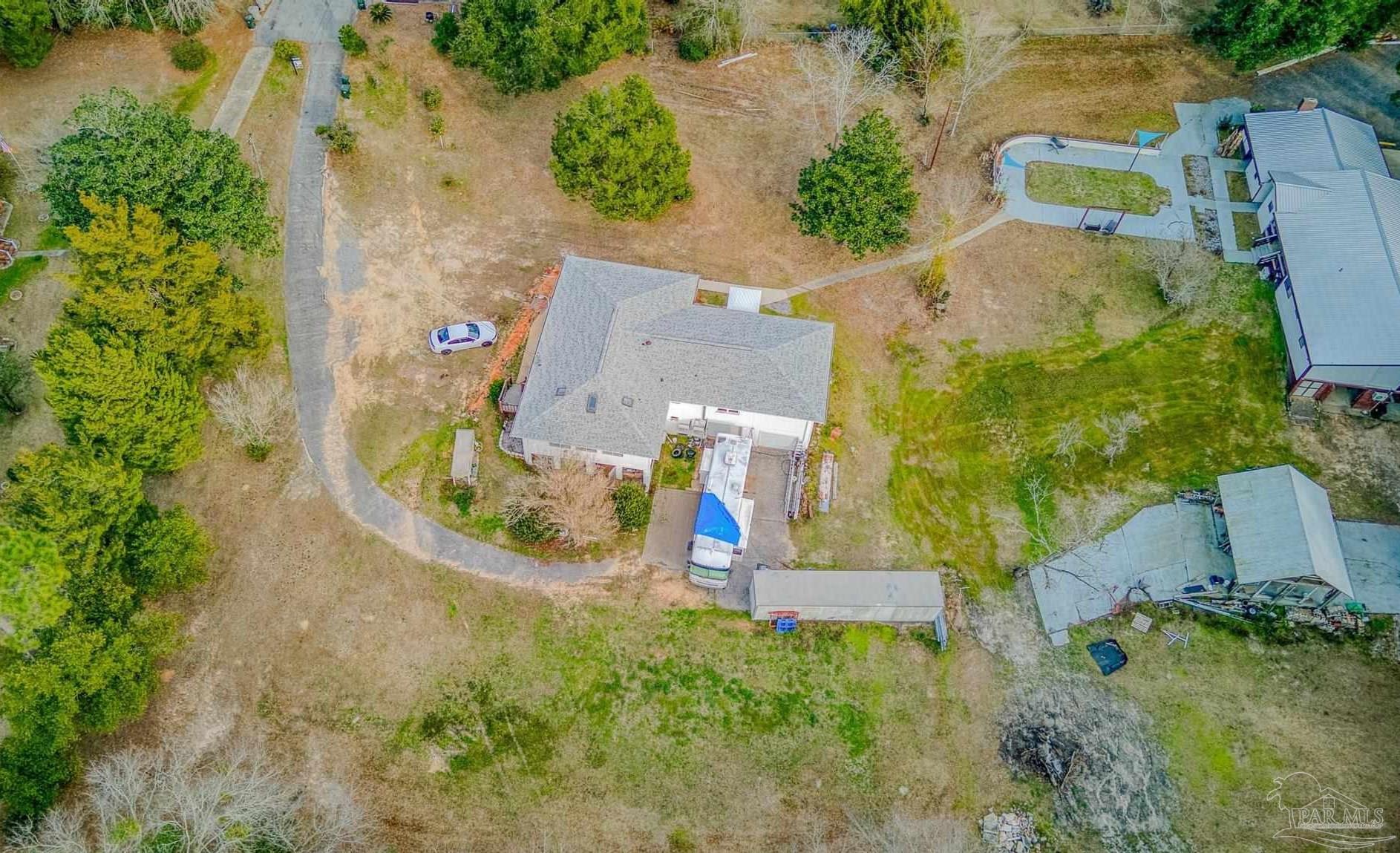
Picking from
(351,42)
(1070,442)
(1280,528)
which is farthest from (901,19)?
(1280,528)

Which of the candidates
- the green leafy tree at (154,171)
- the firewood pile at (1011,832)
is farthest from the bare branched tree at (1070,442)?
the green leafy tree at (154,171)

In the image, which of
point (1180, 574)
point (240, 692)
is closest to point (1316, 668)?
point (1180, 574)

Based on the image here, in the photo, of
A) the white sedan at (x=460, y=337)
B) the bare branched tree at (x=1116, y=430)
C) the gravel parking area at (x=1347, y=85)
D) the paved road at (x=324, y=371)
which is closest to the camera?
the paved road at (x=324, y=371)

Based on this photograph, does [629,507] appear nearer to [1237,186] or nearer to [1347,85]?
[1237,186]

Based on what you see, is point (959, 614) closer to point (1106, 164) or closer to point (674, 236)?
point (674, 236)

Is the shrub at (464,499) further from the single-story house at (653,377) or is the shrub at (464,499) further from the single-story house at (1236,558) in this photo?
the single-story house at (1236,558)

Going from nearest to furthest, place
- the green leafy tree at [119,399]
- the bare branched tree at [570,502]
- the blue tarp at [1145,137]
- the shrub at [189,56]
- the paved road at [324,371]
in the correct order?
the green leafy tree at [119,399] < the bare branched tree at [570,502] < the paved road at [324,371] < the blue tarp at [1145,137] < the shrub at [189,56]
